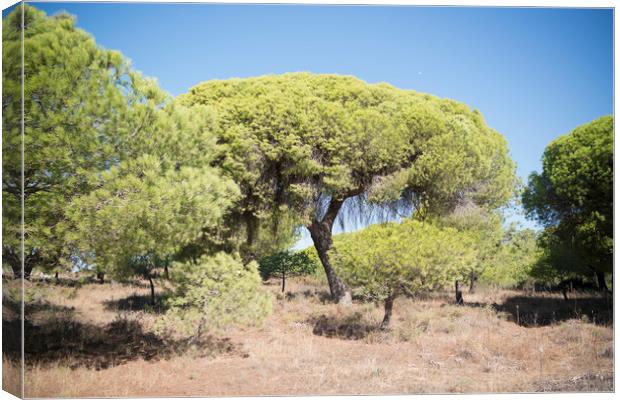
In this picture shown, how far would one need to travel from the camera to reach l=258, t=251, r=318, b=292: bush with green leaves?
6582mm

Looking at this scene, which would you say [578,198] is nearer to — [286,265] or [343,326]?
[343,326]

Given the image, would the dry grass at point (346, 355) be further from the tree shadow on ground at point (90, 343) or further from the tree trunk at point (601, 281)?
the tree trunk at point (601, 281)

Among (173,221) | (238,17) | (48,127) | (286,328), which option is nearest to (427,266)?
(286,328)

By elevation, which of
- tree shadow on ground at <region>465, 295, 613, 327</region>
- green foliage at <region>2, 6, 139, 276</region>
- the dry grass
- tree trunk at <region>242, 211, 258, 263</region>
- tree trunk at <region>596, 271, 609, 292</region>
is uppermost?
green foliage at <region>2, 6, 139, 276</region>

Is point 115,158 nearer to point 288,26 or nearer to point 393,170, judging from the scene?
point 288,26

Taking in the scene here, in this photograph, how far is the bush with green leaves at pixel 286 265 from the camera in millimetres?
6582

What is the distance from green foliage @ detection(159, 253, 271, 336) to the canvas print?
3cm

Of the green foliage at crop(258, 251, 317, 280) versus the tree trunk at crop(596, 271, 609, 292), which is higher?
the green foliage at crop(258, 251, 317, 280)

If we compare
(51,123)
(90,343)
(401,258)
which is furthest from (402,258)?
(51,123)

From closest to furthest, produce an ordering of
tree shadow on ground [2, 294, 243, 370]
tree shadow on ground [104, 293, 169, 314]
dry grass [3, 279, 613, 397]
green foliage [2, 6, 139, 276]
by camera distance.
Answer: green foliage [2, 6, 139, 276] < dry grass [3, 279, 613, 397] < tree shadow on ground [2, 294, 243, 370] < tree shadow on ground [104, 293, 169, 314]

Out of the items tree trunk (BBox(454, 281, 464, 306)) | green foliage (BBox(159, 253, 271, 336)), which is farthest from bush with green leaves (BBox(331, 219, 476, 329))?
green foliage (BBox(159, 253, 271, 336))

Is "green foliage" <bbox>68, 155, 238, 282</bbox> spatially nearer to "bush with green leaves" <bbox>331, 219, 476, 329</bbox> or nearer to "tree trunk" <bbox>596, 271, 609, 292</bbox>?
"bush with green leaves" <bbox>331, 219, 476, 329</bbox>

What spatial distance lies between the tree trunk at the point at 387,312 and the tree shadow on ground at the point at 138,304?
9.84ft

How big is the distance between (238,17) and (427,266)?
3.77 metres
